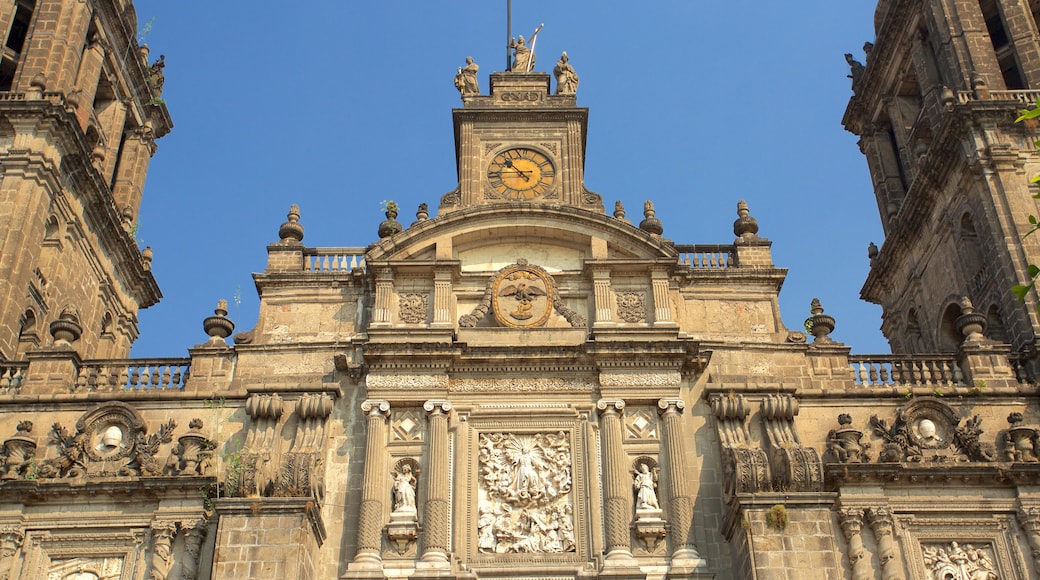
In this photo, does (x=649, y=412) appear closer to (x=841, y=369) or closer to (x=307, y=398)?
(x=841, y=369)

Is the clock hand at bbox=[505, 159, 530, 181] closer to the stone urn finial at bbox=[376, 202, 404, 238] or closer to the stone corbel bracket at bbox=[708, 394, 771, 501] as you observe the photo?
the stone urn finial at bbox=[376, 202, 404, 238]

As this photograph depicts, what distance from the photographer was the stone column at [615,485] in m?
18.8

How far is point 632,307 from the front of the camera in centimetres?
2158

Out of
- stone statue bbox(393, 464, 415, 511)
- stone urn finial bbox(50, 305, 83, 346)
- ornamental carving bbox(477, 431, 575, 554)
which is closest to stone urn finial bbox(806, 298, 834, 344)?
ornamental carving bbox(477, 431, 575, 554)

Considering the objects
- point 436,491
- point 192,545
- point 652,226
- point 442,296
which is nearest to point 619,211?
point 652,226

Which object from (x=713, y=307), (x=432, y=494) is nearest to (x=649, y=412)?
(x=713, y=307)

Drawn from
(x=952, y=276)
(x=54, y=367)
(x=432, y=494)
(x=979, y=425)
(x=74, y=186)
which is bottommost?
(x=432, y=494)

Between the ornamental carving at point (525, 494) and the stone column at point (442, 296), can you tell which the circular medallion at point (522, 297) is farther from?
the ornamental carving at point (525, 494)

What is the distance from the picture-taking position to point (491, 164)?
23828mm

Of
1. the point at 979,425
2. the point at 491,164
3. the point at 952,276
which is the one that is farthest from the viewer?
the point at 952,276

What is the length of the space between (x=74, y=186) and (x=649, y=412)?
1413 centimetres

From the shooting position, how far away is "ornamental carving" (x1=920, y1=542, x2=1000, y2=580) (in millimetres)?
18688

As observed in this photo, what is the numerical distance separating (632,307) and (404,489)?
5.54m

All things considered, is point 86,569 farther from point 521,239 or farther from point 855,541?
point 855,541
